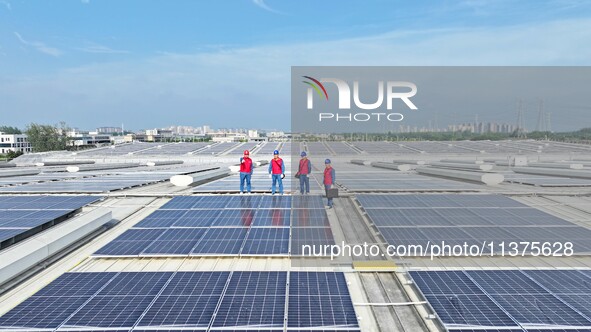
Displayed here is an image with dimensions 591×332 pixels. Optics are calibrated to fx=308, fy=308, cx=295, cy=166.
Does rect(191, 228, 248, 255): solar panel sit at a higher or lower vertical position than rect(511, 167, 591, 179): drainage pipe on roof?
lower

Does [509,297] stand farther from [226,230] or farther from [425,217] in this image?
[226,230]

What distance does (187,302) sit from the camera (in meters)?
5.92

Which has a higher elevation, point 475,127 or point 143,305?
point 475,127

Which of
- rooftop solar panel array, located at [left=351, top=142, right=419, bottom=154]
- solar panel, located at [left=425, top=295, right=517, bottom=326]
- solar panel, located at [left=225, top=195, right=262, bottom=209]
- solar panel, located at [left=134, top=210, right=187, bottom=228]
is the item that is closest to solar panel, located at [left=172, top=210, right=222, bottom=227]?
solar panel, located at [left=134, top=210, right=187, bottom=228]

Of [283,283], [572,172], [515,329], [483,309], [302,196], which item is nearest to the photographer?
[515,329]

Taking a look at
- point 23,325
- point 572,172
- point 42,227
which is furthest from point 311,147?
point 23,325

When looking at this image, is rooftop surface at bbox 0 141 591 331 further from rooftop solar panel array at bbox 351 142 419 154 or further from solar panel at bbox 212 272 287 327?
rooftop solar panel array at bbox 351 142 419 154

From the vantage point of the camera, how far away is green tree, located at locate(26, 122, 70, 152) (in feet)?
348

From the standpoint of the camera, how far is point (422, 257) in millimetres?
8438

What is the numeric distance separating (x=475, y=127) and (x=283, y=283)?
196 feet

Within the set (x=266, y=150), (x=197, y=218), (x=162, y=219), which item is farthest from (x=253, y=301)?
(x=266, y=150)

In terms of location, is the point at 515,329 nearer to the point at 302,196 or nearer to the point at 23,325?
the point at 23,325

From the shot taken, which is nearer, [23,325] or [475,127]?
[23,325]

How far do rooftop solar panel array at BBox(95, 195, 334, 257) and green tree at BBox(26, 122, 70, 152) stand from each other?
403ft
